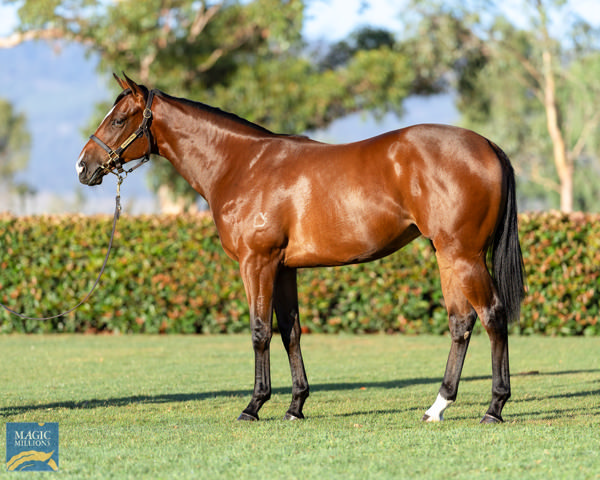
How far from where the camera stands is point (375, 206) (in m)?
5.56

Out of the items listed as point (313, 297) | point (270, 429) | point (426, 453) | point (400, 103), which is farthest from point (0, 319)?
point (400, 103)

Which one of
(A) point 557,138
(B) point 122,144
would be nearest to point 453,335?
(B) point 122,144

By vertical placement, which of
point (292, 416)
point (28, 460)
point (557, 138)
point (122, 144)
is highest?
point (557, 138)

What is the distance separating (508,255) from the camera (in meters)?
5.61

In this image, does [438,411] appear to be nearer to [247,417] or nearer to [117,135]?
[247,417]

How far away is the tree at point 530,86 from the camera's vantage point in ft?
102

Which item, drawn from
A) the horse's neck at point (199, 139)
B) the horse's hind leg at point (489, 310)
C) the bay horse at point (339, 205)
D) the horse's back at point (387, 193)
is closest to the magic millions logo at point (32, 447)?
the bay horse at point (339, 205)

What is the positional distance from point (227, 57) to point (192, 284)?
12.1 metres

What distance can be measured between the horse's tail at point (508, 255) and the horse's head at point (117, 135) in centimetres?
258

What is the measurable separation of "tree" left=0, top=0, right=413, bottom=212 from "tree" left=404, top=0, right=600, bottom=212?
6843mm

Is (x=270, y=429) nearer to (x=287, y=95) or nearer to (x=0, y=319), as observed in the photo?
(x=0, y=319)

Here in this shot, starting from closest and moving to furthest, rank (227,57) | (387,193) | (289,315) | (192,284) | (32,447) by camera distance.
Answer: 1. (32,447)
2. (387,193)
3. (289,315)
4. (192,284)
5. (227,57)

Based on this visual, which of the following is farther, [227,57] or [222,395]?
[227,57]

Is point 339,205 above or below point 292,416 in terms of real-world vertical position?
above
